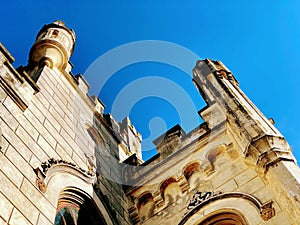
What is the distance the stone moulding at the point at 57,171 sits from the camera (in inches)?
233

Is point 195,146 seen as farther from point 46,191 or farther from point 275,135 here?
point 46,191

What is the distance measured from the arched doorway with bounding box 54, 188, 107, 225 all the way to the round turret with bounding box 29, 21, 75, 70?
3684 millimetres

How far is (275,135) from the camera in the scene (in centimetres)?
689

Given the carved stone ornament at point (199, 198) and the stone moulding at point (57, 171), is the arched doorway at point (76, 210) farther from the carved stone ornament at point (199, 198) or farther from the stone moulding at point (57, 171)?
the carved stone ornament at point (199, 198)

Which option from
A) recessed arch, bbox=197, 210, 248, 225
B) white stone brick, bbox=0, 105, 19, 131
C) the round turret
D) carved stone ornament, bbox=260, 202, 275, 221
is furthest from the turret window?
carved stone ornament, bbox=260, 202, 275, 221

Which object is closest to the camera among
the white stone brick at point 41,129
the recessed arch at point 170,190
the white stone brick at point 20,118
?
the white stone brick at point 20,118

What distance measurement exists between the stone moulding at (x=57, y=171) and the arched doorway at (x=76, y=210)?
0.32 metres

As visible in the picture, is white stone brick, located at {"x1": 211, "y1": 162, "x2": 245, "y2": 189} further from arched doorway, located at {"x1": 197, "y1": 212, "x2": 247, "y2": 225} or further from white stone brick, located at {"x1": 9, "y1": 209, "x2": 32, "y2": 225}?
white stone brick, located at {"x1": 9, "y1": 209, "x2": 32, "y2": 225}

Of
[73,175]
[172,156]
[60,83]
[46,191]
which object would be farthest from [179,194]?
[60,83]

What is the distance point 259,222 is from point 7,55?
495 cm

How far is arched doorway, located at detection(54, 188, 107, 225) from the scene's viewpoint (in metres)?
6.50

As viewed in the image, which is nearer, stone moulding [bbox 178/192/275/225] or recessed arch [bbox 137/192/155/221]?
stone moulding [bbox 178/192/275/225]

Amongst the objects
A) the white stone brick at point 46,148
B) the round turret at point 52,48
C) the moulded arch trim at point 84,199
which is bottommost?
the moulded arch trim at point 84,199

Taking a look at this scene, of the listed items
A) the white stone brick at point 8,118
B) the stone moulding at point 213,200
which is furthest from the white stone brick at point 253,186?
the white stone brick at point 8,118
